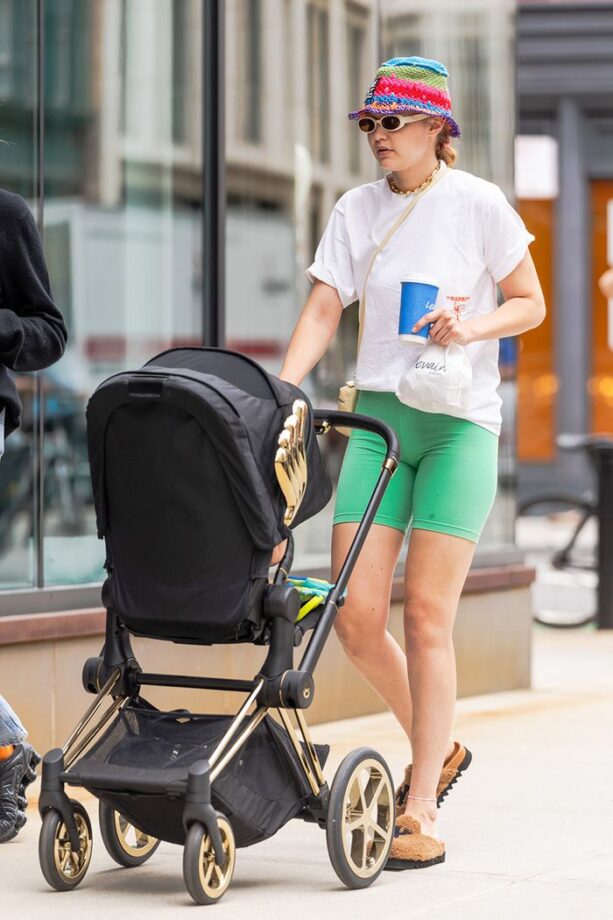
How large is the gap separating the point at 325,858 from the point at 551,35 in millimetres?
19980

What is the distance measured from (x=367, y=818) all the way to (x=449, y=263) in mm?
1443

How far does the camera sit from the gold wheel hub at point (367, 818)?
443cm

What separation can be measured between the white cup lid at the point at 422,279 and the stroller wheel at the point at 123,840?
4.94 ft

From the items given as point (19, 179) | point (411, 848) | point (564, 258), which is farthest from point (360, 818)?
point (564, 258)

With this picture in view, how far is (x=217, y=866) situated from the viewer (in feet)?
13.9

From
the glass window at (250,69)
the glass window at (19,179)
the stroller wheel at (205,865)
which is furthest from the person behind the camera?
the glass window at (250,69)

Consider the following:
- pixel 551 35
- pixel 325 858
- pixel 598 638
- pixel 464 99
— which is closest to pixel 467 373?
pixel 325 858

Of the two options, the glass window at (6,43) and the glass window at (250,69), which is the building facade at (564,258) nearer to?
the glass window at (250,69)

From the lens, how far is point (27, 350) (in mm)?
4879

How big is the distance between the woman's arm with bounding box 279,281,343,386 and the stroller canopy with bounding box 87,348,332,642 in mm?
569

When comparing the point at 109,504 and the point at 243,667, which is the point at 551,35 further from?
the point at 109,504

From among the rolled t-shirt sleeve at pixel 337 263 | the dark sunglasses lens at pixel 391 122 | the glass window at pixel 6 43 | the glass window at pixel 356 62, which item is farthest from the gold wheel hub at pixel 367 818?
the glass window at pixel 356 62

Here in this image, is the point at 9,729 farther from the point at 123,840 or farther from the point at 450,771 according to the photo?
the point at 450,771

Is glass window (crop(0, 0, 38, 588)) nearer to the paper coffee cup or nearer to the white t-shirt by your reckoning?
the white t-shirt
